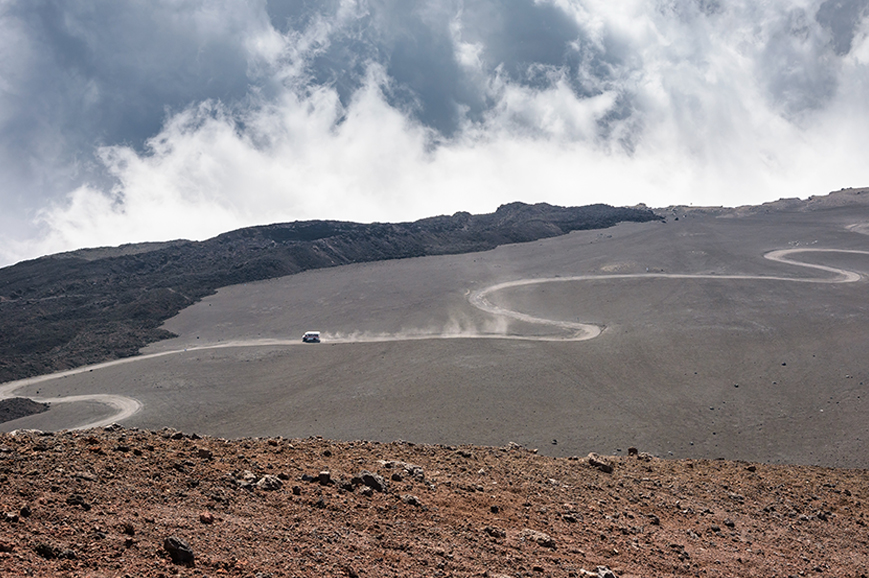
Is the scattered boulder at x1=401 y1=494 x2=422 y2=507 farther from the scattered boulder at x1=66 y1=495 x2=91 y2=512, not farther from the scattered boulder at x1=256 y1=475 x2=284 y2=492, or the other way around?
the scattered boulder at x1=66 y1=495 x2=91 y2=512

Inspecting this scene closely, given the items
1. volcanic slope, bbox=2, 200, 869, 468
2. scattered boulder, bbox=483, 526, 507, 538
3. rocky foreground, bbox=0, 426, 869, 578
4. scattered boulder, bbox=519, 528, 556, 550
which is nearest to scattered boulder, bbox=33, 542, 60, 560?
rocky foreground, bbox=0, 426, 869, 578

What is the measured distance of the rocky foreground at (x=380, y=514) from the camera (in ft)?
17.6

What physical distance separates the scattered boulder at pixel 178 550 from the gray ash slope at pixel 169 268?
44.1 meters

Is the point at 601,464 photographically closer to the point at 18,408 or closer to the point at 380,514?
the point at 380,514

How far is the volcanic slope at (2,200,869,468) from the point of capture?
79.6 ft

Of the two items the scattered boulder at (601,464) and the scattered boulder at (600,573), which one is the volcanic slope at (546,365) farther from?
the scattered boulder at (600,573)

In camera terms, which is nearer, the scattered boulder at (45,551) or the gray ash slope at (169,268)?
the scattered boulder at (45,551)

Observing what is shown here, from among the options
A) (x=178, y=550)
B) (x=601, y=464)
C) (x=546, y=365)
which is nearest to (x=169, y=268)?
(x=546, y=365)

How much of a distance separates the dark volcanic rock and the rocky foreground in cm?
2771

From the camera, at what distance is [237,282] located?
229ft

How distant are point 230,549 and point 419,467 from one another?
140 inches

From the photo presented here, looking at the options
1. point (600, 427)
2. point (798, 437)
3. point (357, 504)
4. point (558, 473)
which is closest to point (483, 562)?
point (357, 504)

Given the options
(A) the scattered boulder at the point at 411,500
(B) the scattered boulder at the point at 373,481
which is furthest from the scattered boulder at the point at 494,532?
(B) the scattered boulder at the point at 373,481

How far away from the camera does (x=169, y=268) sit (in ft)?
256
